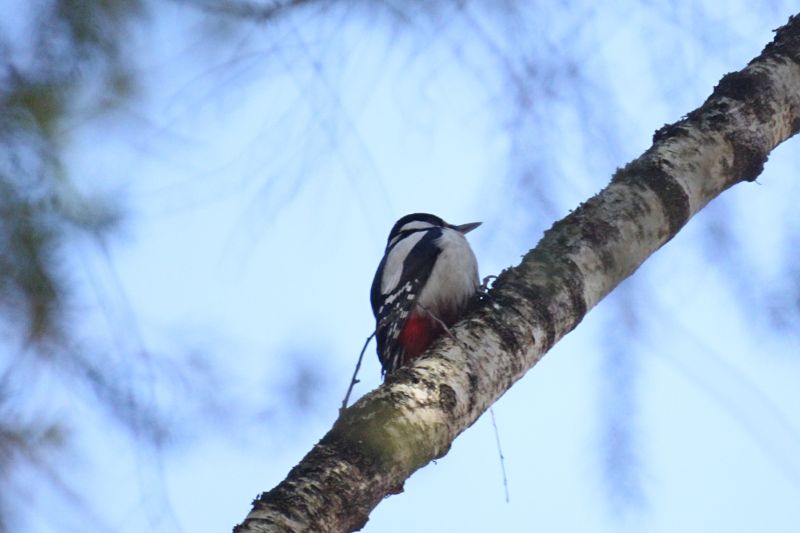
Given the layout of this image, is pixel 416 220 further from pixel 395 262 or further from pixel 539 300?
Result: pixel 539 300

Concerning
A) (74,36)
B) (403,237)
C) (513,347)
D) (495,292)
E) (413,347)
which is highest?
(403,237)

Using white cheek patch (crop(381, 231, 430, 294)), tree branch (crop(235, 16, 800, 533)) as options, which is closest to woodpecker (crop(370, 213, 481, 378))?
white cheek patch (crop(381, 231, 430, 294))

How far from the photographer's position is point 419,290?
3801 millimetres

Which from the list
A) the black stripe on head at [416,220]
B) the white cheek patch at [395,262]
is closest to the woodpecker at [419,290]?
the white cheek patch at [395,262]

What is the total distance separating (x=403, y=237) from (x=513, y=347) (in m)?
2.23

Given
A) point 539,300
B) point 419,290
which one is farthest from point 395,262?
point 539,300

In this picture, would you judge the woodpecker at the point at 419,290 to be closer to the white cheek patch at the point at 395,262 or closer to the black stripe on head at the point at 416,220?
the white cheek patch at the point at 395,262

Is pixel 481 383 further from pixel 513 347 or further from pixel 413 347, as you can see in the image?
pixel 413 347

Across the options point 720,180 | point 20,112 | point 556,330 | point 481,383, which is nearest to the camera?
point 20,112

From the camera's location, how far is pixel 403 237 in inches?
178

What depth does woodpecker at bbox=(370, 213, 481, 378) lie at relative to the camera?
364 centimetres

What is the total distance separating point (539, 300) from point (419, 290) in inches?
56.1

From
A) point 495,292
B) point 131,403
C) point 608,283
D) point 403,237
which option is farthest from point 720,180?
point 403,237

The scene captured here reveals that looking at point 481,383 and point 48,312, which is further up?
point 48,312
